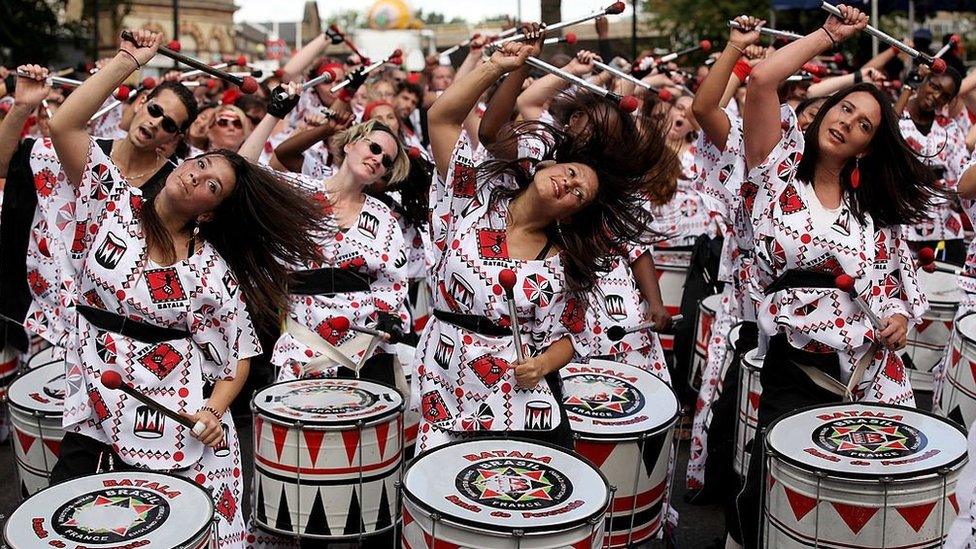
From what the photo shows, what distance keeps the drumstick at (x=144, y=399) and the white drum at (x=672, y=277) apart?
3500 mm

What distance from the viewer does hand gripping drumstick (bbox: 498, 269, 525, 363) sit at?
3648 millimetres

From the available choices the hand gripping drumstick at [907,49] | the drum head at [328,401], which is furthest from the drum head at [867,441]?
the drum head at [328,401]

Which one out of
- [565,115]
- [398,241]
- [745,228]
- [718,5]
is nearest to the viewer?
[745,228]

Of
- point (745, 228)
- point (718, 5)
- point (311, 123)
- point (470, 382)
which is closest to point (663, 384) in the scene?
point (745, 228)

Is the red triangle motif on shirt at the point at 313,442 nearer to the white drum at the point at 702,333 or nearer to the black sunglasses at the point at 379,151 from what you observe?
the black sunglasses at the point at 379,151

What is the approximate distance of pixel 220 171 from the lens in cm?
364

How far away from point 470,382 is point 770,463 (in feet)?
3.16

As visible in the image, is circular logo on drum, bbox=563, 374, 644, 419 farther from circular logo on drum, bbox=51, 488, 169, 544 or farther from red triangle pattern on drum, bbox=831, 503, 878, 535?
circular logo on drum, bbox=51, 488, 169, 544

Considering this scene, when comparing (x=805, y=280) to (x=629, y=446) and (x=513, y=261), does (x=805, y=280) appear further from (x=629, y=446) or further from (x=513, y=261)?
(x=513, y=261)

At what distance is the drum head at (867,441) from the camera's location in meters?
3.43

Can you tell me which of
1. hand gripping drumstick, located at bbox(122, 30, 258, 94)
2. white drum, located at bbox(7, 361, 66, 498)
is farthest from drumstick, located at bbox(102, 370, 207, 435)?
hand gripping drumstick, located at bbox(122, 30, 258, 94)

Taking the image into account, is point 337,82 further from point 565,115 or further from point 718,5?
point 718,5

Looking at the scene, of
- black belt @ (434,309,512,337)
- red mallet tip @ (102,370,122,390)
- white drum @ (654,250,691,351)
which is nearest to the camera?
red mallet tip @ (102,370,122,390)

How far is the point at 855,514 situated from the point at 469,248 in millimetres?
1411
